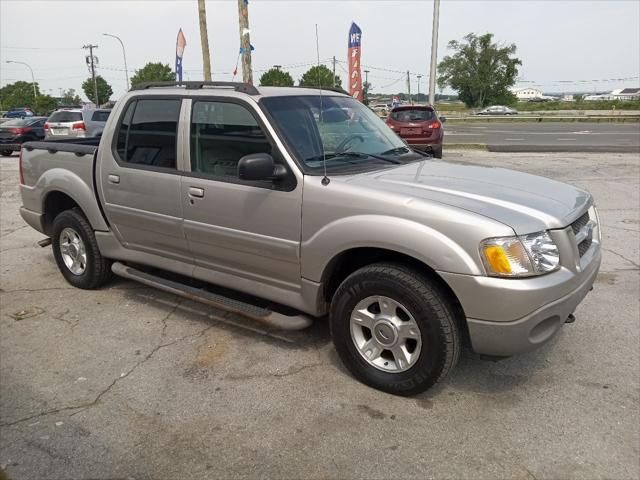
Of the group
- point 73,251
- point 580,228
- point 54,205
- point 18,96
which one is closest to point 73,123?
point 54,205

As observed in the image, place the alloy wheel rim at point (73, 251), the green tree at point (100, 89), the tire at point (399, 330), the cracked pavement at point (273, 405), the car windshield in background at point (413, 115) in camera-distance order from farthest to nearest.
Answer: the green tree at point (100, 89) < the car windshield in background at point (413, 115) < the alloy wheel rim at point (73, 251) < the tire at point (399, 330) < the cracked pavement at point (273, 405)

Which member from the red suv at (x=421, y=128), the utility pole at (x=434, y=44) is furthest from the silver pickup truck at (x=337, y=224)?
the utility pole at (x=434, y=44)

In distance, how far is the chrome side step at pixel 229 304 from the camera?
3570 millimetres

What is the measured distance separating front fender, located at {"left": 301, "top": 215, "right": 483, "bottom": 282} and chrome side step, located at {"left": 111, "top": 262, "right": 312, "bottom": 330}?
34 centimetres

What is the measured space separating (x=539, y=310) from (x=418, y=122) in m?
12.7

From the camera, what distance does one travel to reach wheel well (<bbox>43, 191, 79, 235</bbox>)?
518cm

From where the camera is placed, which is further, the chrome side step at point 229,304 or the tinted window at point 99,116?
the tinted window at point 99,116

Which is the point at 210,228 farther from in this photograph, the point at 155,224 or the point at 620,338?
the point at 620,338

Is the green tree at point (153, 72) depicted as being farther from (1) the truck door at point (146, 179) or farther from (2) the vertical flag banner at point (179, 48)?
(1) the truck door at point (146, 179)

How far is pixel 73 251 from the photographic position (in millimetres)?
5125

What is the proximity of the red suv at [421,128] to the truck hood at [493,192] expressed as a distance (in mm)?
11120

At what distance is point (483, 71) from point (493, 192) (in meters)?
88.8

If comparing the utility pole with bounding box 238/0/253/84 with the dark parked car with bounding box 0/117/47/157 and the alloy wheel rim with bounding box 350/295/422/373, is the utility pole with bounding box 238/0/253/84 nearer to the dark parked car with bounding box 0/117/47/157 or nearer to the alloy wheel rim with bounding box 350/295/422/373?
the dark parked car with bounding box 0/117/47/157

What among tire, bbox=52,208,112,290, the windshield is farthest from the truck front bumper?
tire, bbox=52,208,112,290
